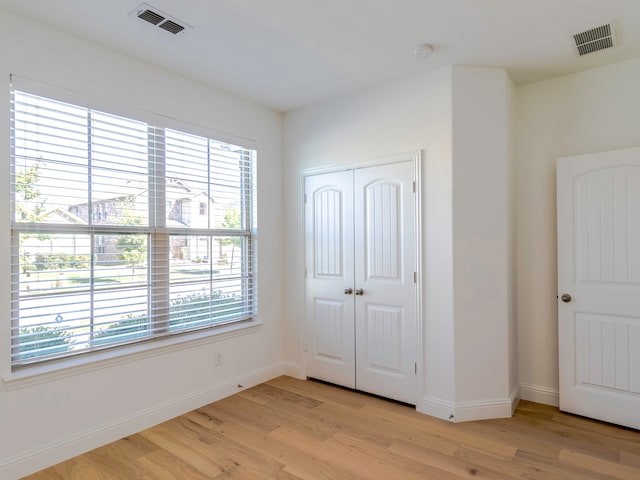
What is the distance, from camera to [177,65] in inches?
114

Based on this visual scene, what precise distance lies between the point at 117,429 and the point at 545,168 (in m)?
3.85

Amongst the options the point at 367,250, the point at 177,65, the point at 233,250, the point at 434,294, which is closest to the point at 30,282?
the point at 233,250

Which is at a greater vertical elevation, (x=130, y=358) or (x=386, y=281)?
(x=386, y=281)

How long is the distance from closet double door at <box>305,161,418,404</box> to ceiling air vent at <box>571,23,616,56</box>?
1361 millimetres

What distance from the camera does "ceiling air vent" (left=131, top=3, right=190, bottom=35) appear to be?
2.20m

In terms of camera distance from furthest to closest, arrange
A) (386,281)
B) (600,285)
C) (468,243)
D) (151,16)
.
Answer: (386,281) < (468,243) < (600,285) < (151,16)

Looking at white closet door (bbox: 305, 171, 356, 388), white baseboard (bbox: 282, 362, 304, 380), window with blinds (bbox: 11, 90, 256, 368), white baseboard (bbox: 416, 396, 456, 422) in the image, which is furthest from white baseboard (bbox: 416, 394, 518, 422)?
window with blinds (bbox: 11, 90, 256, 368)

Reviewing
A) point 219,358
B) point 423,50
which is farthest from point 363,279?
point 423,50

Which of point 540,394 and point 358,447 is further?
point 540,394

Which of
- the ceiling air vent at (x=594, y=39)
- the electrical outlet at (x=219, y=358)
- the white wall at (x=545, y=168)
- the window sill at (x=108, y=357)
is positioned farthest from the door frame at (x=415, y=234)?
the ceiling air vent at (x=594, y=39)

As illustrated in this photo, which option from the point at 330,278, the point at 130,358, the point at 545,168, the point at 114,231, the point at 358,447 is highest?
the point at 545,168

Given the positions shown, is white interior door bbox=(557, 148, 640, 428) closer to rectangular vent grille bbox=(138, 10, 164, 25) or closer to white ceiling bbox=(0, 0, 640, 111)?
white ceiling bbox=(0, 0, 640, 111)

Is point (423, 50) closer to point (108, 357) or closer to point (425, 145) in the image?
point (425, 145)

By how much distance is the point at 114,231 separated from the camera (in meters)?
2.72
